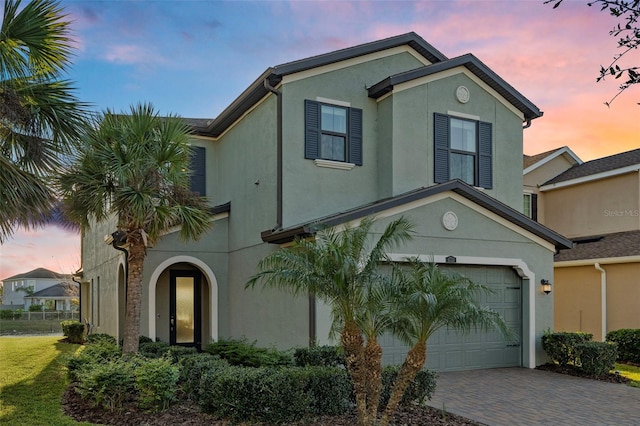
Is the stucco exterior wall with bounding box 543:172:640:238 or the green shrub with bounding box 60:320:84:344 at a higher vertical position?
the stucco exterior wall with bounding box 543:172:640:238

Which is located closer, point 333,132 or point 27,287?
point 333,132

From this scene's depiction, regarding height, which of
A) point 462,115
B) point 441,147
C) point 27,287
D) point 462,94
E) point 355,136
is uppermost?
point 462,94

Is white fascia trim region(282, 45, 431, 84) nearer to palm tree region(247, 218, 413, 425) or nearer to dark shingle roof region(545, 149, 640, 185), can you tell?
palm tree region(247, 218, 413, 425)

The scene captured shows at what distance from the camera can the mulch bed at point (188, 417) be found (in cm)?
759

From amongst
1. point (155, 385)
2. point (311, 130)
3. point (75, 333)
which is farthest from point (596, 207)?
point (75, 333)

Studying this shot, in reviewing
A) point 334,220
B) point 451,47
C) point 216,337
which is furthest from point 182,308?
point 451,47

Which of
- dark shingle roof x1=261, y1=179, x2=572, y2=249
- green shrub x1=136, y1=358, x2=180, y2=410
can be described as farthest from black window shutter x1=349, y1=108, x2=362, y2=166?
green shrub x1=136, y1=358, x2=180, y2=410

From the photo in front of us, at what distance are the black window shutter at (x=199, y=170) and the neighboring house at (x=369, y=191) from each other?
0.92 metres

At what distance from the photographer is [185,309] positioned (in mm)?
15898

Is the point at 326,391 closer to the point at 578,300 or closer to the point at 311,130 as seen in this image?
the point at 311,130

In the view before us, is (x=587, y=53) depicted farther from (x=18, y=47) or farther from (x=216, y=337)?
(x=216, y=337)

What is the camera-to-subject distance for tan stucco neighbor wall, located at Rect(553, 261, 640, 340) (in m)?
15.5

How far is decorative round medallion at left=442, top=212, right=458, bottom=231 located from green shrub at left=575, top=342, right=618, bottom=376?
3861mm

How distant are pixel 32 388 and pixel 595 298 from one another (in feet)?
51.5
